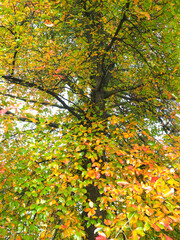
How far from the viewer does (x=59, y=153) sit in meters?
3.26

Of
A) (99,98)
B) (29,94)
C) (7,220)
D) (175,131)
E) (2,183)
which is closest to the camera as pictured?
(7,220)

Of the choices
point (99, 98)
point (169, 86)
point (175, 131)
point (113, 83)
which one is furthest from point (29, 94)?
point (175, 131)

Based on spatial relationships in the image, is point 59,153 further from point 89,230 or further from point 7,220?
point 89,230

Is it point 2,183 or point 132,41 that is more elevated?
point 132,41

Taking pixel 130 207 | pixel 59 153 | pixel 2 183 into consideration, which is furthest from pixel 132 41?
pixel 2 183

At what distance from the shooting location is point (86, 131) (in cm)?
429

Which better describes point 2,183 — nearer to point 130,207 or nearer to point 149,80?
point 130,207

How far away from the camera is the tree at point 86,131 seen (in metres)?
2.83

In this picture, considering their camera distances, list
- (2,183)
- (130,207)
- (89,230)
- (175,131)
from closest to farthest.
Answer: (130,207) < (2,183) < (89,230) < (175,131)

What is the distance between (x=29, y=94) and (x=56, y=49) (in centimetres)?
247

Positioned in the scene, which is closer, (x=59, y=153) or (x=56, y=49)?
(x=59, y=153)

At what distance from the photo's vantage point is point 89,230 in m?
4.04

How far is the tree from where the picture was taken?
2828mm

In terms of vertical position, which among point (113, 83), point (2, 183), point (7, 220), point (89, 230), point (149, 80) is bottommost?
point (89, 230)
